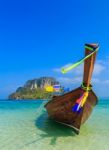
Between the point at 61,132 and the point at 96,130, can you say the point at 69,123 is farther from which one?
the point at 96,130

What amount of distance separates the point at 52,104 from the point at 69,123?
3.99ft

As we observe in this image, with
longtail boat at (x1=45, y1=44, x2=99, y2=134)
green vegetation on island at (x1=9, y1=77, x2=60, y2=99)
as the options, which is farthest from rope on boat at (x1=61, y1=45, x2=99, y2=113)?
green vegetation on island at (x1=9, y1=77, x2=60, y2=99)

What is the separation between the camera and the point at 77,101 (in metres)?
8.27

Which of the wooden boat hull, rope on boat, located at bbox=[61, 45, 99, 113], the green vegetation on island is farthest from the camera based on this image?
the green vegetation on island

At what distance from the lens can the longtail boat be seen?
27.0ft

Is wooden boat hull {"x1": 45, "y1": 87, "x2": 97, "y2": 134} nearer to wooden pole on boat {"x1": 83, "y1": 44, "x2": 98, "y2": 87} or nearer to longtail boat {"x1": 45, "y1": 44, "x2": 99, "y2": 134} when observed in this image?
longtail boat {"x1": 45, "y1": 44, "x2": 99, "y2": 134}

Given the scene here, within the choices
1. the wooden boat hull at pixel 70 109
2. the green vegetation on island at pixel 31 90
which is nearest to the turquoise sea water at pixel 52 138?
the wooden boat hull at pixel 70 109

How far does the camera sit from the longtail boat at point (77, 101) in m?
8.24

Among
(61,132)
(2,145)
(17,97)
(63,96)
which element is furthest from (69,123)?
(17,97)

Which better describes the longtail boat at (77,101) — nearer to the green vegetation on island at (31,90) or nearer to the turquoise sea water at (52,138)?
the turquoise sea water at (52,138)

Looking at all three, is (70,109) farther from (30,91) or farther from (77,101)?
(30,91)

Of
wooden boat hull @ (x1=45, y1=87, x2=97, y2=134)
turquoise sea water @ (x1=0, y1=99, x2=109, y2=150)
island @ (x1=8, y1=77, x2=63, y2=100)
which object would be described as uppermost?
island @ (x1=8, y1=77, x2=63, y2=100)

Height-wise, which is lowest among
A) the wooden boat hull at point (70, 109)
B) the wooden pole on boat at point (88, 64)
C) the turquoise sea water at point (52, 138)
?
the turquoise sea water at point (52, 138)

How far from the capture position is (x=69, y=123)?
976 centimetres
